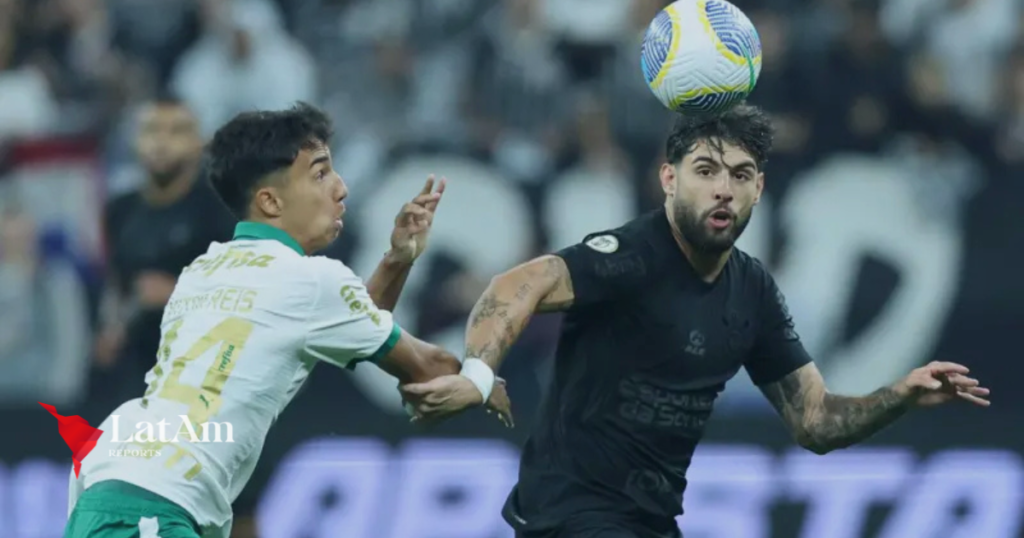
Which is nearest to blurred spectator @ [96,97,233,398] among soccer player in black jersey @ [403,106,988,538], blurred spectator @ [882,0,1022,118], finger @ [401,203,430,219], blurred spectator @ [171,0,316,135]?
blurred spectator @ [171,0,316,135]

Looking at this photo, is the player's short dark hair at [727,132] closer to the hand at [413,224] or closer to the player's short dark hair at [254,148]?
the hand at [413,224]

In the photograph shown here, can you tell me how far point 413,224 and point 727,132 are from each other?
1176 millimetres

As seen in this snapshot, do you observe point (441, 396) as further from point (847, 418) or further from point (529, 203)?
point (529, 203)

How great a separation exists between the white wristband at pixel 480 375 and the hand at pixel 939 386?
148 cm

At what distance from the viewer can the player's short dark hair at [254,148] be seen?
5.96m

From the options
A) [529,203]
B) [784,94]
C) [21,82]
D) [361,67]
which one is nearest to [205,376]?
[529,203]

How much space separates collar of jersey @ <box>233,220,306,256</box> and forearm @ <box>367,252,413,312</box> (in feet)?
2.25

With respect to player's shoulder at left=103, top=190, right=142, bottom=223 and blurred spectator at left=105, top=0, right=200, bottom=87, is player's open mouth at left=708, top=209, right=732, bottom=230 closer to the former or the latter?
player's shoulder at left=103, top=190, right=142, bottom=223

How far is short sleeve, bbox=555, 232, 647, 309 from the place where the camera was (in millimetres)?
6281

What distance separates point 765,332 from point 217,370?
2198 millimetres

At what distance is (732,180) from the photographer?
6.45 meters

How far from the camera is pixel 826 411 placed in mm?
6711

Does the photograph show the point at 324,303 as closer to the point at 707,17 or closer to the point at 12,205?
the point at 707,17

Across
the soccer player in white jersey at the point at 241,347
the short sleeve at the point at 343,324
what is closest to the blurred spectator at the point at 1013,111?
the soccer player in white jersey at the point at 241,347
